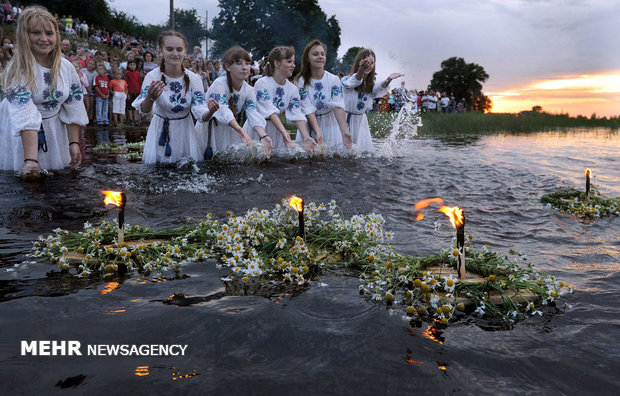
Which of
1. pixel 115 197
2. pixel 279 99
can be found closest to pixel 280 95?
pixel 279 99

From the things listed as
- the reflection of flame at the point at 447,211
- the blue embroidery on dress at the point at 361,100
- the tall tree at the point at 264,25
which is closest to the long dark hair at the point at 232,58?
the blue embroidery on dress at the point at 361,100

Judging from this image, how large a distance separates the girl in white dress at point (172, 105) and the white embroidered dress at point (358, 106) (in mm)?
3305

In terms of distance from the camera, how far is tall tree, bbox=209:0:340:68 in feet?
174

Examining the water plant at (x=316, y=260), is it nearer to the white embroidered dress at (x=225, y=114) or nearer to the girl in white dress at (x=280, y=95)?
the white embroidered dress at (x=225, y=114)

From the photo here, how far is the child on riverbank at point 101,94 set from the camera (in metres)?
15.6

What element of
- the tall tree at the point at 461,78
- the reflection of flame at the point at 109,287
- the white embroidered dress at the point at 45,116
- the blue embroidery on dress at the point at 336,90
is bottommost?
the reflection of flame at the point at 109,287

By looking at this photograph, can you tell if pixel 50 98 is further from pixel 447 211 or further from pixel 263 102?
pixel 447 211

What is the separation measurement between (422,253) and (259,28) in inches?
2145

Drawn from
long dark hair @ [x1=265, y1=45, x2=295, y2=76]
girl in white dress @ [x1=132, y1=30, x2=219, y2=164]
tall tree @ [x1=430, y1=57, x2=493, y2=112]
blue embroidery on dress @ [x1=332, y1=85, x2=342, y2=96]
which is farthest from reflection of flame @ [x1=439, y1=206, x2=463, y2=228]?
tall tree @ [x1=430, y1=57, x2=493, y2=112]

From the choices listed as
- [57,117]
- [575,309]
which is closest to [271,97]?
[57,117]

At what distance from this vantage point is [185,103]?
765 cm

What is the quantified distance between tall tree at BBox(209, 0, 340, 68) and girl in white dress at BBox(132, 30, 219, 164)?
4598 centimetres

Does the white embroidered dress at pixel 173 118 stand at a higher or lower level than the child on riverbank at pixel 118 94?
lower

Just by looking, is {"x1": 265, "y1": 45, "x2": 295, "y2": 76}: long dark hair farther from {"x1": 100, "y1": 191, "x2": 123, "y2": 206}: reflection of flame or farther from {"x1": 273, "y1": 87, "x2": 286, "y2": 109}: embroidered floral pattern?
{"x1": 100, "y1": 191, "x2": 123, "y2": 206}: reflection of flame
